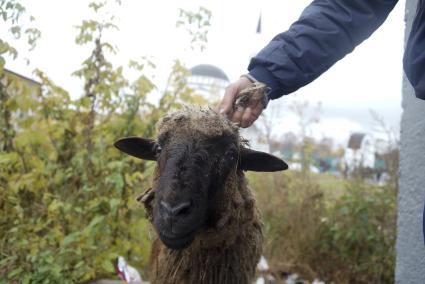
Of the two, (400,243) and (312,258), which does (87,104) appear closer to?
(400,243)

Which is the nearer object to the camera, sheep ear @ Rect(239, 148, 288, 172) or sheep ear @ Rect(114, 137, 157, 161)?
sheep ear @ Rect(239, 148, 288, 172)

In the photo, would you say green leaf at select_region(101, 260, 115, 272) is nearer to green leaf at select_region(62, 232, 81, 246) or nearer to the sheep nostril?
green leaf at select_region(62, 232, 81, 246)

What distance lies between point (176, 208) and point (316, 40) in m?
1.27

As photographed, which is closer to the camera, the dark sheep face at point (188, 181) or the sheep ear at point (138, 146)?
the dark sheep face at point (188, 181)

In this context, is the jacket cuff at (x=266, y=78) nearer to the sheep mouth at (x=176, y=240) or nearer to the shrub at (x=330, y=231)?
the sheep mouth at (x=176, y=240)

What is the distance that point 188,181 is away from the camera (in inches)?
68.1

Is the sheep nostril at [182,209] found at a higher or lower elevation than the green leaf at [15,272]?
higher

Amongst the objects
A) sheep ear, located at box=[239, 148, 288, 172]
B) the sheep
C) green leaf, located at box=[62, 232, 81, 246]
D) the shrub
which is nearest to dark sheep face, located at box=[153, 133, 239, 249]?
the sheep

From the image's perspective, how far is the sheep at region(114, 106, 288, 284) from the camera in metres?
Answer: 1.71

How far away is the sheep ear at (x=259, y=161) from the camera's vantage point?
2209mm

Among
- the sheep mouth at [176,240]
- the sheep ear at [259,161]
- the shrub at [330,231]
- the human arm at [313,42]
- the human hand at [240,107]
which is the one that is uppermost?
the human arm at [313,42]

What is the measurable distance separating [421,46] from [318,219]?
14.9ft

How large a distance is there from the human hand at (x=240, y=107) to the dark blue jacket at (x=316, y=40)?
0.11 meters

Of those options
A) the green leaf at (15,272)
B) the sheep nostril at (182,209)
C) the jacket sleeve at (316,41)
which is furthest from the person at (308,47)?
the green leaf at (15,272)
